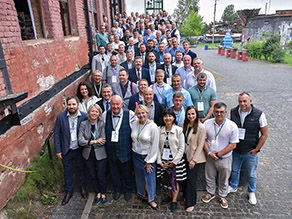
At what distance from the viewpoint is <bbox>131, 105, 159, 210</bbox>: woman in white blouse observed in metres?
3.63

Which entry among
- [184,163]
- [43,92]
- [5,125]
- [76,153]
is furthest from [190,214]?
[43,92]

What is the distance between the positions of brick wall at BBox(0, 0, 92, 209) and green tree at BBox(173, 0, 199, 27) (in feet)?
189

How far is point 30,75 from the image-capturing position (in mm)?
4441

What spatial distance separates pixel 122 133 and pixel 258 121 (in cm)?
234

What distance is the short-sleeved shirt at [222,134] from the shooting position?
11.9ft

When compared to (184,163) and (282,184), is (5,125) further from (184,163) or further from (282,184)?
(282,184)

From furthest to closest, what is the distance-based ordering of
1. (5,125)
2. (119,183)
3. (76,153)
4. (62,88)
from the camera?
(62,88)
(119,183)
(76,153)
(5,125)

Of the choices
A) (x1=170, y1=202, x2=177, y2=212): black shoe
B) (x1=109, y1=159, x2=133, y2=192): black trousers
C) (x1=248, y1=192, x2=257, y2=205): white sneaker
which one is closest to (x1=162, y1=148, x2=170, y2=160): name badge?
(x1=109, y1=159, x2=133, y2=192): black trousers

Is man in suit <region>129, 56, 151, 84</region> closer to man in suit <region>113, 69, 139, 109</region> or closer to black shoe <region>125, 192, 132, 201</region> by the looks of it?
man in suit <region>113, 69, 139, 109</region>

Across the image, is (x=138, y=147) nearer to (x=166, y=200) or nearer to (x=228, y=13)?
(x=166, y=200)

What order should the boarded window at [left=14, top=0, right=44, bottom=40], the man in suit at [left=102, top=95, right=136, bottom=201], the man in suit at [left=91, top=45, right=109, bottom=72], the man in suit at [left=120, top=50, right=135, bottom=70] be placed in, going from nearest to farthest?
the man in suit at [left=102, top=95, right=136, bottom=201], the boarded window at [left=14, top=0, right=44, bottom=40], the man in suit at [left=120, top=50, right=135, bottom=70], the man in suit at [left=91, top=45, right=109, bottom=72]

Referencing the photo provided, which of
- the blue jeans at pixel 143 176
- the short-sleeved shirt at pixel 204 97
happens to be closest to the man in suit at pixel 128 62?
the short-sleeved shirt at pixel 204 97

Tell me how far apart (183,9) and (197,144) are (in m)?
63.6

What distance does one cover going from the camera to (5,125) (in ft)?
11.4
